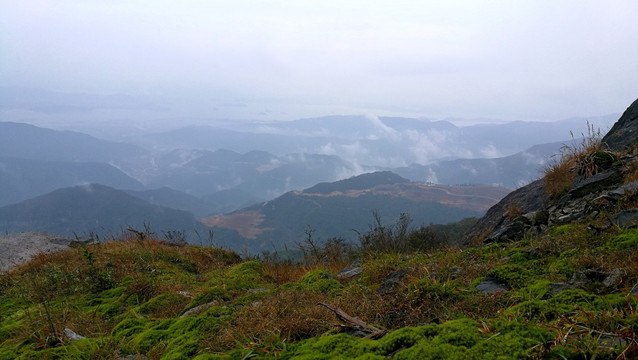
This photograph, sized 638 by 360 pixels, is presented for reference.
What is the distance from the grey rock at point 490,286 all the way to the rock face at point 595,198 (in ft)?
5.13

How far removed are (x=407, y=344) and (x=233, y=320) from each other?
1.85 meters

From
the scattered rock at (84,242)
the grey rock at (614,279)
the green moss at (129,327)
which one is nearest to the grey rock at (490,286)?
the grey rock at (614,279)

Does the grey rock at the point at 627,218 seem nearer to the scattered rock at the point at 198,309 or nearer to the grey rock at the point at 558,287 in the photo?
the grey rock at the point at 558,287

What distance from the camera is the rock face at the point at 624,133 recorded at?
23.0ft

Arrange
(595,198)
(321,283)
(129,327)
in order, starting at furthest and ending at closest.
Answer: (595,198) < (321,283) < (129,327)

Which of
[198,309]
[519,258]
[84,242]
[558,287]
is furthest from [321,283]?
[84,242]

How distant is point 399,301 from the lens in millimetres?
3596

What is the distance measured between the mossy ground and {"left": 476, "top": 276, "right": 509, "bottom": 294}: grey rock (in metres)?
0.08

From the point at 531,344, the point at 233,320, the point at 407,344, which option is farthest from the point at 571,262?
the point at 233,320

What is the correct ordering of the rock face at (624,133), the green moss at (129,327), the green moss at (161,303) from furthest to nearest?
the rock face at (624,133)
the green moss at (161,303)
the green moss at (129,327)

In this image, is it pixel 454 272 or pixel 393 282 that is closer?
pixel 393 282

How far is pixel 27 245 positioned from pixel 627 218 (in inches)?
546

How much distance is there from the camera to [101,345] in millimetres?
3520

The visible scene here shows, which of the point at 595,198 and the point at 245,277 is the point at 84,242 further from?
the point at 595,198
